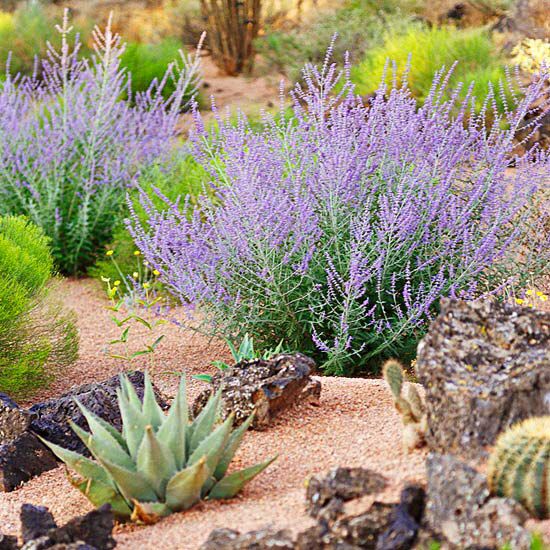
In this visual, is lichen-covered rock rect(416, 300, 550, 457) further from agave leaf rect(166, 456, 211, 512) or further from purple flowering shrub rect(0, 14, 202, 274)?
purple flowering shrub rect(0, 14, 202, 274)

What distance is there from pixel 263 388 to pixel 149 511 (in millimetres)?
810

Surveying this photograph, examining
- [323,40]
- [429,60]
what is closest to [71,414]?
[429,60]

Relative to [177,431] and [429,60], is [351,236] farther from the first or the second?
[429,60]

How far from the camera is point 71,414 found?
3834mm

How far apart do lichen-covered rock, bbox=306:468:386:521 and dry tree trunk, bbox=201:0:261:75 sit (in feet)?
42.3

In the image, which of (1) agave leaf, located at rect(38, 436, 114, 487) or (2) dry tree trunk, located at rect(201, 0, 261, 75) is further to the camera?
(2) dry tree trunk, located at rect(201, 0, 261, 75)

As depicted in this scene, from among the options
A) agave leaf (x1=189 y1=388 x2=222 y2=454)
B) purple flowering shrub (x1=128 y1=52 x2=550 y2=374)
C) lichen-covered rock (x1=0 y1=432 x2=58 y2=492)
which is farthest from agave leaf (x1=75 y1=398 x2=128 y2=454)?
purple flowering shrub (x1=128 y1=52 x2=550 y2=374)

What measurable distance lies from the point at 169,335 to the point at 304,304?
1.24m

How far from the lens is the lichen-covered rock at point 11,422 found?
147 inches

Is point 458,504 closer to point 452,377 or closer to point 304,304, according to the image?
point 452,377

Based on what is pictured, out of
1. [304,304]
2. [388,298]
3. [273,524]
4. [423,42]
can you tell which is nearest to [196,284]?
[304,304]

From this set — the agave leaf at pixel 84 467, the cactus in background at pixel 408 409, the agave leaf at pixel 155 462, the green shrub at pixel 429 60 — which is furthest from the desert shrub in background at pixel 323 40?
the agave leaf at pixel 155 462

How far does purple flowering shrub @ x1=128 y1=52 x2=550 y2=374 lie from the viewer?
4.39 m

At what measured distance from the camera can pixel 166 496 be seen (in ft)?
9.74
